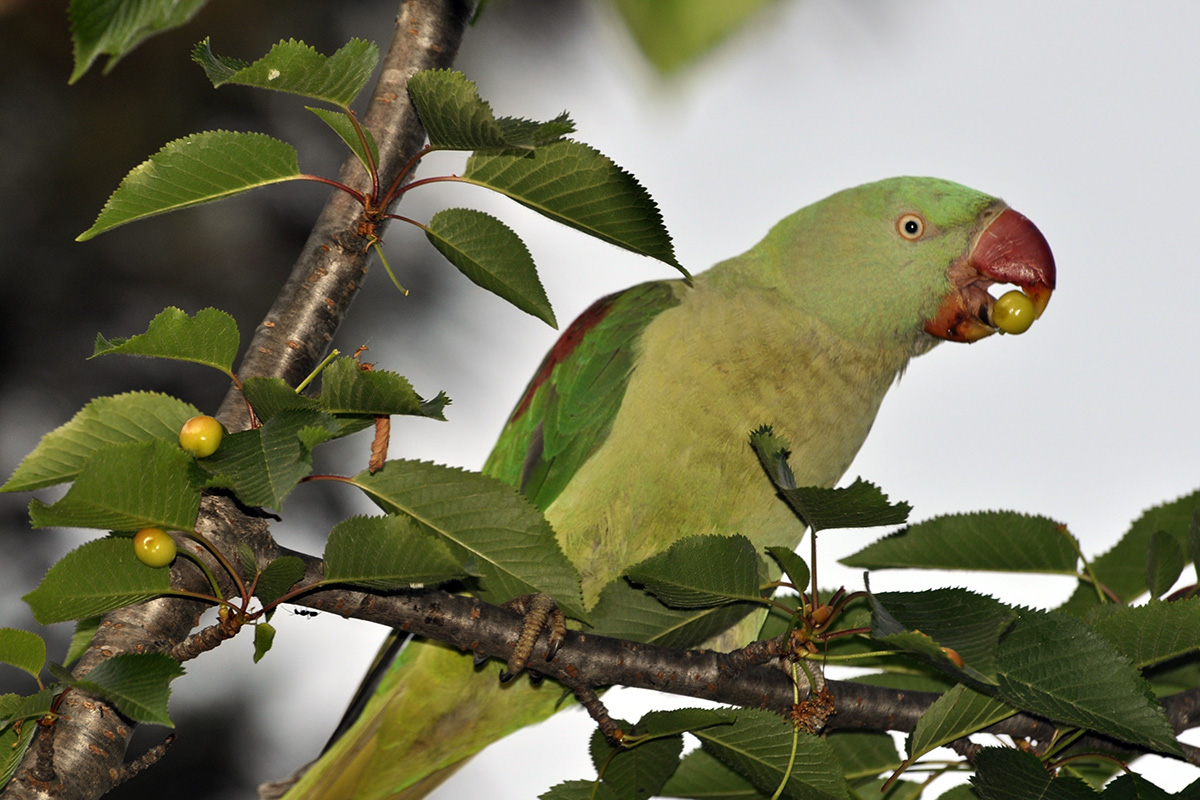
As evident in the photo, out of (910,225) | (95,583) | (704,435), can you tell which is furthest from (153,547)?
(910,225)

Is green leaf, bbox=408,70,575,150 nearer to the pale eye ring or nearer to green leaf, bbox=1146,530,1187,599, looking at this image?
green leaf, bbox=1146,530,1187,599

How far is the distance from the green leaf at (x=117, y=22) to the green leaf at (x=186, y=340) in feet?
2.20

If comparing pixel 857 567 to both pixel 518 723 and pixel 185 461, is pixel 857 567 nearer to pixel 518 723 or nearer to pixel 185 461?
pixel 518 723

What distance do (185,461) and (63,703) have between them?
1.59 feet

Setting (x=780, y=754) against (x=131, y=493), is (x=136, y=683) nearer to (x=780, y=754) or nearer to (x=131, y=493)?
(x=131, y=493)

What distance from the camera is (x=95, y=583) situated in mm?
1296

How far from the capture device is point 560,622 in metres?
1.75

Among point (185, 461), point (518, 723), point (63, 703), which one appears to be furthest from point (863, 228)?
point (63, 703)

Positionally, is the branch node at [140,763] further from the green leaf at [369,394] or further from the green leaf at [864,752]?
the green leaf at [864,752]

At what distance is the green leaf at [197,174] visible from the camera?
1.38 metres

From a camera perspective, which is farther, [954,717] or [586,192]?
[954,717]

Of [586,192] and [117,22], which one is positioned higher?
[586,192]

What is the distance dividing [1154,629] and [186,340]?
1732mm

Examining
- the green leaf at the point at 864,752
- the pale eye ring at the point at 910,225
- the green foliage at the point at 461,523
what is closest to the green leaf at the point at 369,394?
the green foliage at the point at 461,523
